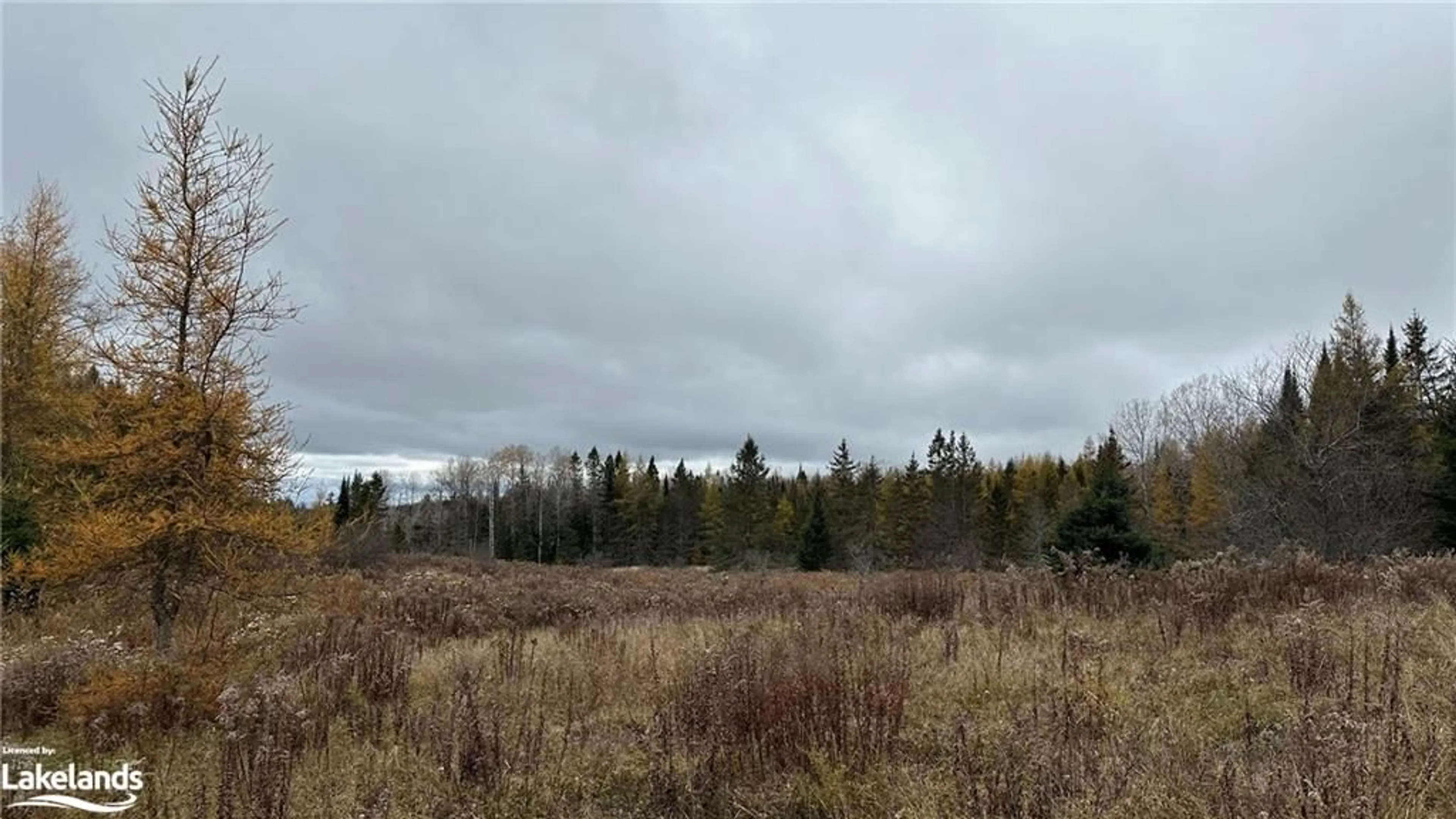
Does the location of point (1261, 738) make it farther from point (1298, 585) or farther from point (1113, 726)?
point (1298, 585)

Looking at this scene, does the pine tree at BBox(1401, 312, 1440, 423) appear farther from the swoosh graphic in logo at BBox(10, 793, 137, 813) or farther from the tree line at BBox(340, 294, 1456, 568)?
the swoosh graphic in logo at BBox(10, 793, 137, 813)

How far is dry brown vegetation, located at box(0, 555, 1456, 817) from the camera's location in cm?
362

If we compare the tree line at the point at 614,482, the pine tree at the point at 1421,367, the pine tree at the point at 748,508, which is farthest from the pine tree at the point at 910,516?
the pine tree at the point at 1421,367

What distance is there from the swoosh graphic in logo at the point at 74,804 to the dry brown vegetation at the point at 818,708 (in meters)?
0.17

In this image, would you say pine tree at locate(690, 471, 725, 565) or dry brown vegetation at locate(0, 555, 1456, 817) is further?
pine tree at locate(690, 471, 725, 565)

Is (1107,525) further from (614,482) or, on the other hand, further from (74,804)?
(614,482)

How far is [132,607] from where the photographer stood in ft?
25.7

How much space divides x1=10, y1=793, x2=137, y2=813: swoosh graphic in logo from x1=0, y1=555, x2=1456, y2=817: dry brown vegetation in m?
0.17

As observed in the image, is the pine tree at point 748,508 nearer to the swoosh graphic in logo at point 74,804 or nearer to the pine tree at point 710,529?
the pine tree at point 710,529

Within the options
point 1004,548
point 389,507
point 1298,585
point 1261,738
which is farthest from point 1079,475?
point 389,507

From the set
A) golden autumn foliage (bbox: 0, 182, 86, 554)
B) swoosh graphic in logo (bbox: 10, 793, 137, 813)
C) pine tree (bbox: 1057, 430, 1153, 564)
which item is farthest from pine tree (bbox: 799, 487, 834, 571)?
swoosh graphic in logo (bbox: 10, 793, 137, 813)

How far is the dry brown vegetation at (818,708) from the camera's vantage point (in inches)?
142

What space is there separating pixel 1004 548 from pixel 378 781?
50.1m

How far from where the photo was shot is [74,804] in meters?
4.21
